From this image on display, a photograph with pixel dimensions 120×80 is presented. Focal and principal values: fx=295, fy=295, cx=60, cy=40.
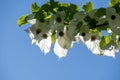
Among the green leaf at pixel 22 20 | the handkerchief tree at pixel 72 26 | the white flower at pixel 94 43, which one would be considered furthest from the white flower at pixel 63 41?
the green leaf at pixel 22 20

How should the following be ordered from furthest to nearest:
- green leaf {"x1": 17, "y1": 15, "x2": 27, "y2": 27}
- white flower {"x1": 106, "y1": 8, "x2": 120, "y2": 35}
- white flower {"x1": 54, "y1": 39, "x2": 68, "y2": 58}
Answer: green leaf {"x1": 17, "y1": 15, "x2": 27, "y2": 27} < white flower {"x1": 54, "y1": 39, "x2": 68, "y2": 58} < white flower {"x1": 106, "y1": 8, "x2": 120, "y2": 35}

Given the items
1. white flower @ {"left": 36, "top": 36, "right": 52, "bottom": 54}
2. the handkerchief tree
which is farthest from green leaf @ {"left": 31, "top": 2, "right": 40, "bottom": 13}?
white flower @ {"left": 36, "top": 36, "right": 52, "bottom": 54}

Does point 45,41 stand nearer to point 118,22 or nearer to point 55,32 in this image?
point 55,32

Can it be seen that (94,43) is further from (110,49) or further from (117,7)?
(117,7)

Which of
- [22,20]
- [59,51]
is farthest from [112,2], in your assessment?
[22,20]

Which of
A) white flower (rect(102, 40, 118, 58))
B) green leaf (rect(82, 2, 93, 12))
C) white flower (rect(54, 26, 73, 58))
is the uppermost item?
green leaf (rect(82, 2, 93, 12))

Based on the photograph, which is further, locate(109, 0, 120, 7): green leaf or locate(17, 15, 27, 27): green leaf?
locate(17, 15, 27, 27): green leaf

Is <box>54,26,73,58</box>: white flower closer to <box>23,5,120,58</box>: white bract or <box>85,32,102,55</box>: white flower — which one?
<box>23,5,120,58</box>: white bract
